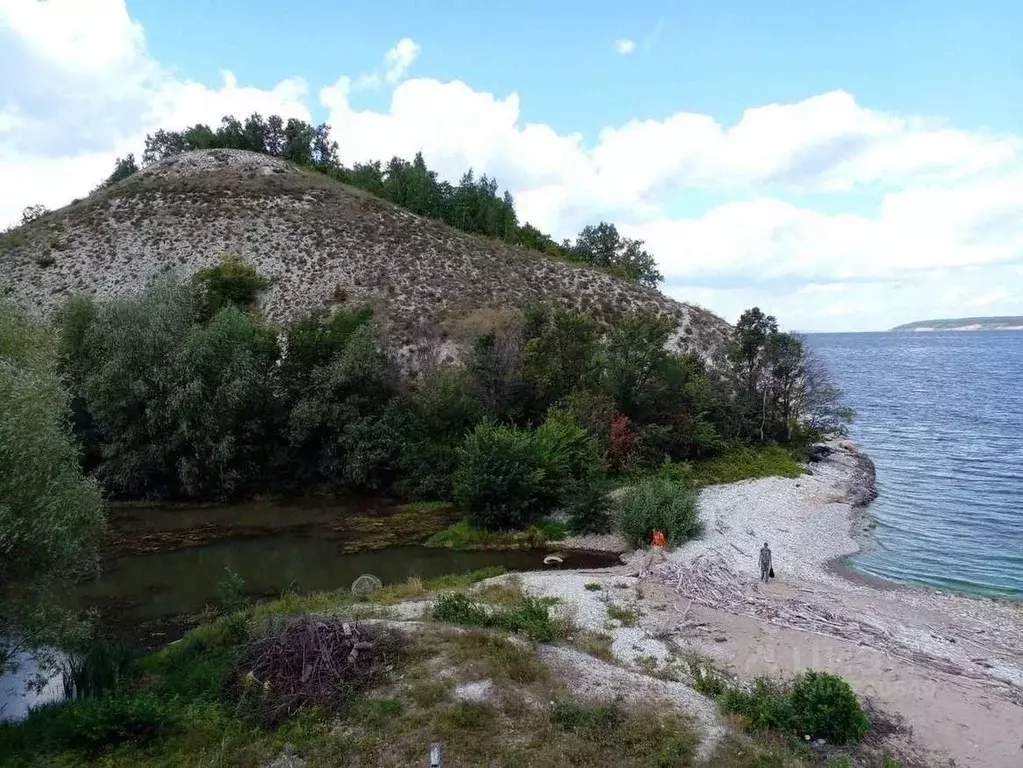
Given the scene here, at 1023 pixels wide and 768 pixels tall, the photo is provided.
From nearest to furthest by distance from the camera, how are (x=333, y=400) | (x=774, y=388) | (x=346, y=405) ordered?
(x=346, y=405) < (x=333, y=400) < (x=774, y=388)

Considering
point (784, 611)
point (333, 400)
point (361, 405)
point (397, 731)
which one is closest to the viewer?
point (397, 731)

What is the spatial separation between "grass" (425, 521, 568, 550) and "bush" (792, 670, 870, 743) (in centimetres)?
1603

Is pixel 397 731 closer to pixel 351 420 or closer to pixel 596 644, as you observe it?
pixel 596 644

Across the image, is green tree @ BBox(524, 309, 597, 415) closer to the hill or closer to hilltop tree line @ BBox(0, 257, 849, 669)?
hilltop tree line @ BBox(0, 257, 849, 669)

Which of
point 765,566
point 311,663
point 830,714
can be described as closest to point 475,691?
point 311,663

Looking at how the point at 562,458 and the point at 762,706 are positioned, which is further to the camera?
the point at 562,458

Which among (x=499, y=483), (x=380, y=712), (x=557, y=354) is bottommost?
(x=380, y=712)

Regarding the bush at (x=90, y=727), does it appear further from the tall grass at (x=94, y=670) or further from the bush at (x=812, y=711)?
the bush at (x=812, y=711)

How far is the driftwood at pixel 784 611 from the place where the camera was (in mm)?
17219

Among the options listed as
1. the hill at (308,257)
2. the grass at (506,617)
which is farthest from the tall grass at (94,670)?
the hill at (308,257)

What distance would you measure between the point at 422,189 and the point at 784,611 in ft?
202

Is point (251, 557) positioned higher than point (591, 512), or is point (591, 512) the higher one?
point (591, 512)

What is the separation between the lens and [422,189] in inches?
2869

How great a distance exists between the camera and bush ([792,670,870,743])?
13.5 meters
